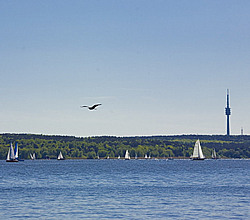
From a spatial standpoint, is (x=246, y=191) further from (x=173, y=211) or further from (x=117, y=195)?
(x=173, y=211)

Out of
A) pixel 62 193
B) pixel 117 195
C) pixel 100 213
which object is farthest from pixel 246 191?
pixel 100 213

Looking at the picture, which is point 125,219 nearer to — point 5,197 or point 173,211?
point 173,211

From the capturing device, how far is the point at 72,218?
5588 cm

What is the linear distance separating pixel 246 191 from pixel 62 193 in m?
29.2

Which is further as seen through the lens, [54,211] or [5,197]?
[5,197]

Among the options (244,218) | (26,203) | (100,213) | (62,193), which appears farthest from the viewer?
(62,193)

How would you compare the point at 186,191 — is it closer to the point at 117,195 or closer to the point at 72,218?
the point at 117,195

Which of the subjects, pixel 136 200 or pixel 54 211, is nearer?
pixel 54 211

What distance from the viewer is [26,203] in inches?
2744

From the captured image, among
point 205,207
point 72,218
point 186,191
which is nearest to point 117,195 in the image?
point 186,191

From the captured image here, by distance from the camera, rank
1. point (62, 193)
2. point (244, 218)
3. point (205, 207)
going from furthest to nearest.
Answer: point (62, 193) < point (205, 207) < point (244, 218)

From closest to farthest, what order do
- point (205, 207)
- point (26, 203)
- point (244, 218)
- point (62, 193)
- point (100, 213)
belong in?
point (244, 218)
point (100, 213)
point (205, 207)
point (26, 203)
point (62, 193)

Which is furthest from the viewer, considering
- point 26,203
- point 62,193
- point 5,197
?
point 62,193

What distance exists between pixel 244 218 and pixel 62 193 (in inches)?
1408
